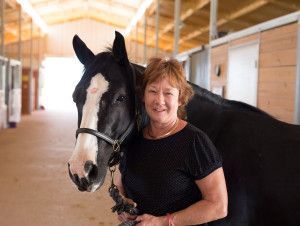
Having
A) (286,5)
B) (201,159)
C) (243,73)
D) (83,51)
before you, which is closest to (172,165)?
(201,159)

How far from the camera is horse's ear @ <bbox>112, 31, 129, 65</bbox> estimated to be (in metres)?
1.38

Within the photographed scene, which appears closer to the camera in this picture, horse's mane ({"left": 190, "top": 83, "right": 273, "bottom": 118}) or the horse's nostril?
the horse's nostril

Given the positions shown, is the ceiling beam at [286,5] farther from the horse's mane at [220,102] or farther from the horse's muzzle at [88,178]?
the horse's muzzle at [88,178]

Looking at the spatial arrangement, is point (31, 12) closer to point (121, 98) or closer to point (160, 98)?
point (121, 98)

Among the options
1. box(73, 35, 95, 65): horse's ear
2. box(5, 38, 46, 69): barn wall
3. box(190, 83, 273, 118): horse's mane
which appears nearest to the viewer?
box(73, 35, 95, 65): horse's ear

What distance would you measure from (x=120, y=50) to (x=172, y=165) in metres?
0.50

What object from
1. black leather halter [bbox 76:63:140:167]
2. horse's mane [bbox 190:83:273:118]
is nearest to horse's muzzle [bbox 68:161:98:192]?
black leather halter [bbox 76:63:140:167]

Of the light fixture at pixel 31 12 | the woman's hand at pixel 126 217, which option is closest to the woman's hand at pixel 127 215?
the woman's hand at pixel 126 217

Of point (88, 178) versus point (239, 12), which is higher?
point (239, 12)

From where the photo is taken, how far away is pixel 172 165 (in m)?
1.15

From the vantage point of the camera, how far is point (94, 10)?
17.4 m

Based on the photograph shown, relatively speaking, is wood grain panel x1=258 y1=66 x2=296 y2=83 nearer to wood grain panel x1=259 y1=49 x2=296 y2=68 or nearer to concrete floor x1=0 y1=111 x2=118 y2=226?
wood grain panel x1=259 y1=49 x2=296 y2=68

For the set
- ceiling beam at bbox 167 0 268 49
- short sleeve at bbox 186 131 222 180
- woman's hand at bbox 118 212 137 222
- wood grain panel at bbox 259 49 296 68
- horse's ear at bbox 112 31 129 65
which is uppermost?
ceiling beam at bbox 167 0 268 49

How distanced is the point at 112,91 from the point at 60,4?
1511 centimetres
